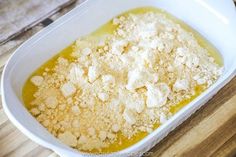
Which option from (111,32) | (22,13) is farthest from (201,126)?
(22,13)

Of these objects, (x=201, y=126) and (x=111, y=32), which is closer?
(x=201, y=126)

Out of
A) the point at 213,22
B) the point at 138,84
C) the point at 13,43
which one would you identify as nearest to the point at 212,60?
the point at 213,22

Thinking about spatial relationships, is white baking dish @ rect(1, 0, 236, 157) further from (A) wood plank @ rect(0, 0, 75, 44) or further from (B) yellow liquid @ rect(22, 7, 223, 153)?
(A) wood plank @ rect(0, 0, 75, 44)

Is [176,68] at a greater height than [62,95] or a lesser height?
greater

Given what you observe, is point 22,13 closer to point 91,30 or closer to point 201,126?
point 91,30

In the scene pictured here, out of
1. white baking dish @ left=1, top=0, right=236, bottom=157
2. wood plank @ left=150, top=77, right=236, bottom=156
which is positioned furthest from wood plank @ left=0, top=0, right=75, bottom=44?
wood plank @ left=150, top=77, right=236, bottom=156

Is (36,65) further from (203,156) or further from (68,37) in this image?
(203,156)

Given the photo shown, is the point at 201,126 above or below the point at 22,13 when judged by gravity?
above

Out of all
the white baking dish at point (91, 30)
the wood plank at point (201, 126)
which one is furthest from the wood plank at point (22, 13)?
the wood plank at point (201, 126)
